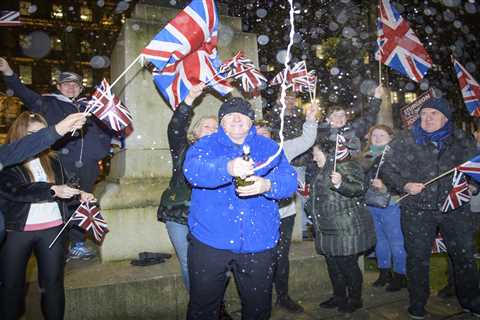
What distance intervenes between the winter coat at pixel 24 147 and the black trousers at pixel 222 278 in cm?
131

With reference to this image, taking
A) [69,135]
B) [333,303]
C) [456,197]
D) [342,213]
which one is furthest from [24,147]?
[456,197]

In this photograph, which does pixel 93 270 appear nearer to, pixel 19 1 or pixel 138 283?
pixel 138 283

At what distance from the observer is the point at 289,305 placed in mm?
4008

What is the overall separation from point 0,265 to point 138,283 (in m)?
A: 1.25

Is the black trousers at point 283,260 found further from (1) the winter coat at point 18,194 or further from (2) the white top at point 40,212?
(1) the winter coat at point 18,194

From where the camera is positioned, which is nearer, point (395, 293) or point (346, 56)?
point (395, 293)

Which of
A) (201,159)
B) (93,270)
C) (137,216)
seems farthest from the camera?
(137,216)

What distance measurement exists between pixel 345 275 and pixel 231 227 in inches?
77.3

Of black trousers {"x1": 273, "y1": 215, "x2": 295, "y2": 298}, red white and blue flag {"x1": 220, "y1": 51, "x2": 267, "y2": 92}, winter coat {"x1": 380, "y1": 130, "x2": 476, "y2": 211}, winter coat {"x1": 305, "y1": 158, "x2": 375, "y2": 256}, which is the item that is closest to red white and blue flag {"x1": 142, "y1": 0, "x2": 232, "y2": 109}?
red white and blue flag {"x1": 220, "y1": 51, "x2": 267, "y2": 92}

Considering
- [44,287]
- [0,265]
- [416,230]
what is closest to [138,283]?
[44,287]

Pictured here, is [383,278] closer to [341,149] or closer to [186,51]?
[341,149]

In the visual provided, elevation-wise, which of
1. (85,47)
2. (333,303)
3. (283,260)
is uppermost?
(85,47)

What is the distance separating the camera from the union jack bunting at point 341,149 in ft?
12.5

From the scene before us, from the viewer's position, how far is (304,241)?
5062 mm
